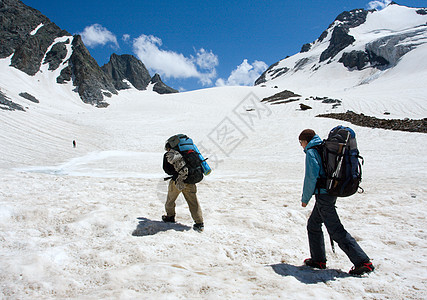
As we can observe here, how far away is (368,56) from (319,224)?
4277 inches

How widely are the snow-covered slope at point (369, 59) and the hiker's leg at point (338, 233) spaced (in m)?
35.9

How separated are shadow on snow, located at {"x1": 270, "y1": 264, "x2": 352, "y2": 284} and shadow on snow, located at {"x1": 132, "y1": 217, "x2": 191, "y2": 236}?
1.81 meters

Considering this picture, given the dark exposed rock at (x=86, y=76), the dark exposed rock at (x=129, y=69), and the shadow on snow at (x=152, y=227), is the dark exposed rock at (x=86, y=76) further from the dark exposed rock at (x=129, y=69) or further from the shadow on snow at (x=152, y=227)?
the shadow on snow at (x=152, y=227)

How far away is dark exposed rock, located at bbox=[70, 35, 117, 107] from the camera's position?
2219 inches

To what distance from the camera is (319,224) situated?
10.5 ft

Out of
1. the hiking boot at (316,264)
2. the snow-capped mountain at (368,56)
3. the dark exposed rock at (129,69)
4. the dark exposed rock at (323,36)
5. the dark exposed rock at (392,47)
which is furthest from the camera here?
the dark exposed rock at (323,36)

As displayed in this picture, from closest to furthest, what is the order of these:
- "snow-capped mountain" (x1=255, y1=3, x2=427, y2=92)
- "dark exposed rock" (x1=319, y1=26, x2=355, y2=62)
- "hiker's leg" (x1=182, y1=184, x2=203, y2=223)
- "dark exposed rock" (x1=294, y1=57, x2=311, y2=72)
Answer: "hiker's leg" (x1=182, y1=184, x2=203, y2=223) → "snow-capped mountain" (x1=255, y1=3, x2=427, y2=92) → "dark exposed rock" (x1=319, y1=26, x2=355, y2=62) → "dark exposed rock" (x1=294, y1=57, x2=311, y2=72)

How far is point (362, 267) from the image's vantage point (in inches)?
115

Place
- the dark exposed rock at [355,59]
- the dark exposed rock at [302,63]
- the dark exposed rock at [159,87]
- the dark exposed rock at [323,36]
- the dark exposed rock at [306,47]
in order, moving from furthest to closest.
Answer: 1. the dark exposed rock at [306,47]
2. the dark exposed rock at [323,36]
3. the dark exposed rock at [302,63]
4. the dark exposed rock at [159,87]
5. the dark exposed rock at [355,59]

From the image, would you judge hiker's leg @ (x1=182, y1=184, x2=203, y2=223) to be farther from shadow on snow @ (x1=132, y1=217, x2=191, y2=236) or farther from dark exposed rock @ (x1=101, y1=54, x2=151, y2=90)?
dark exposed rock @ (x1=101, y1=54, x2=151, y2=90)

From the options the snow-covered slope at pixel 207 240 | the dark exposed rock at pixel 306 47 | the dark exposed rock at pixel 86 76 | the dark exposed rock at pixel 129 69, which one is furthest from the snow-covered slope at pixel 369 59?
the dark exposed rock at pixel 129 69

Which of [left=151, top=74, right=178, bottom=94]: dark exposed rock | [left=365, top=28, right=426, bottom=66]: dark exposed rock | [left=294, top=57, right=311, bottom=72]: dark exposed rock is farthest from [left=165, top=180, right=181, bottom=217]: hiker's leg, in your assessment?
[left=294, top=57, right=311, bottom=72]: dark exposed rock

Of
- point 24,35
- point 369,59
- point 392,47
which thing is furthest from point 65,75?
point 369,59

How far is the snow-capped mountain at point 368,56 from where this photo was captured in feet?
213
